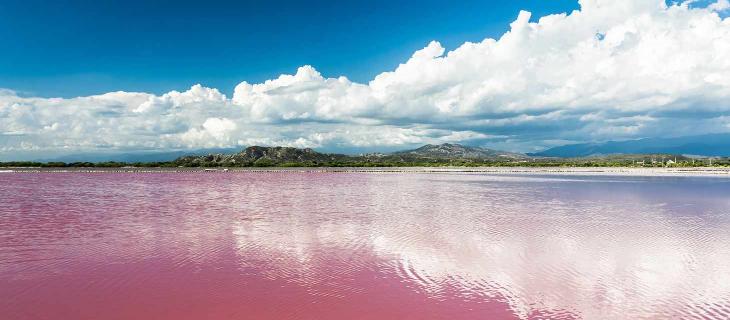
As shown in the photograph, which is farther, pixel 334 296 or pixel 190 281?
pixel 190 281

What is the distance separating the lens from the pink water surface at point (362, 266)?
10.3 meters

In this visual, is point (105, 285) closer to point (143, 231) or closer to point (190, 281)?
point (190, 281)

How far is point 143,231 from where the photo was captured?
20.2m

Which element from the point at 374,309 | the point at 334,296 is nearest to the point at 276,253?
the point at 334,296

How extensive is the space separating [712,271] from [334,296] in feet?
36.1

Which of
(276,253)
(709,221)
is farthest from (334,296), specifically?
(709,221)

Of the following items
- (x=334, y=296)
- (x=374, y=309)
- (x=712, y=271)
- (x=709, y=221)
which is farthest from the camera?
(x=709, y=221)

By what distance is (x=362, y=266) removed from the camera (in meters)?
14.1

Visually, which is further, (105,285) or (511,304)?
(105,285)

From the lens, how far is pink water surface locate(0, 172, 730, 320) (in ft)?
33.8

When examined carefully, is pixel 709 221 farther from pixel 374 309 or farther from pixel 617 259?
pixel 374 309

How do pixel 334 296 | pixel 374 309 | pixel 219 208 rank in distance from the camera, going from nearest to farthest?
pixel 374 309
pixel 334 296
pixel 219 208

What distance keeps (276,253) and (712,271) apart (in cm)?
1315

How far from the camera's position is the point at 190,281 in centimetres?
1228
